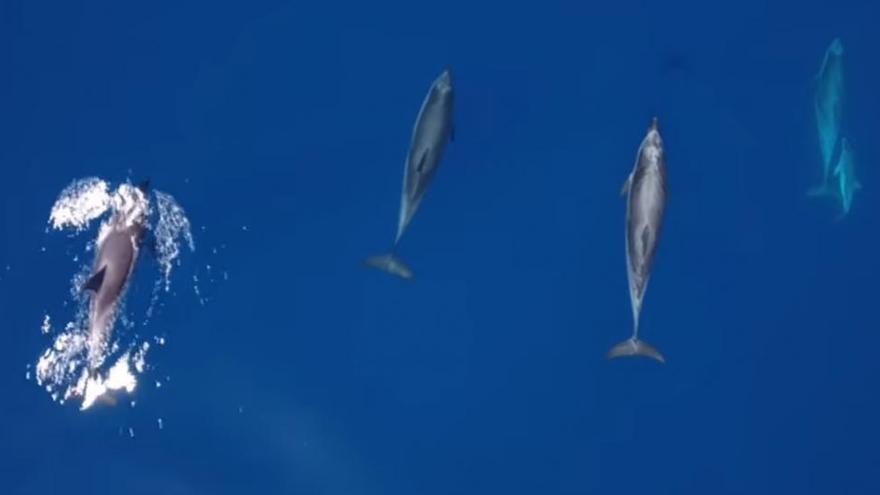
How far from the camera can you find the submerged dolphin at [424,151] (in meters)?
7.20

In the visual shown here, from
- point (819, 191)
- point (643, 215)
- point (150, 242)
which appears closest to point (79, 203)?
point (150, 242)

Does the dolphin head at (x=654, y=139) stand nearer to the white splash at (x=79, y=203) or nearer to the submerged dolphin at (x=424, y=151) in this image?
the submerged dolphin at (x=424, y=151)

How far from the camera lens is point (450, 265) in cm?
791

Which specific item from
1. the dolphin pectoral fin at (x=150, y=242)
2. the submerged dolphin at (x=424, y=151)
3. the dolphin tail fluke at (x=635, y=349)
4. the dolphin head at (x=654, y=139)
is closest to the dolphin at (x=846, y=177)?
the dolphin head at (x=654, y=139)

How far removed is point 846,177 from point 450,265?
315 centimetres

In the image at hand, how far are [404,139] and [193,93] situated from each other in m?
1.67

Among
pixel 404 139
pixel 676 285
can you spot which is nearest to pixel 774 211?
pixel 676 285

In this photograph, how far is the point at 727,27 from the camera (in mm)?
8133

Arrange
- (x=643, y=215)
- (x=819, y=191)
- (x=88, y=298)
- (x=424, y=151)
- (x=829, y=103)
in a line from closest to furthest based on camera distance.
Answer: (x=643, y=215) → (x=424, y=151) → (x=88, y=298) → (x=829, y=103) → (x=819, y=191)

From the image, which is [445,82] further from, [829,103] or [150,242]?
[829,103]

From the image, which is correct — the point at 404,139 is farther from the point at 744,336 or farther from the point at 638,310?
the point at 744,336

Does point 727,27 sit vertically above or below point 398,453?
above

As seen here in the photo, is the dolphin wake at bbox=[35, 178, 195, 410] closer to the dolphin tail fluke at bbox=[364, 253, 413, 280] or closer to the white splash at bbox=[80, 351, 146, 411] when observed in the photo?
the white splash at bbox=[80, 351, 146, 411]

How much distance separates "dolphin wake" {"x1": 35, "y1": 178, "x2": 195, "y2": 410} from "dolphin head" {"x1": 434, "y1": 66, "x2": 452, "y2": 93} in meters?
2.20
